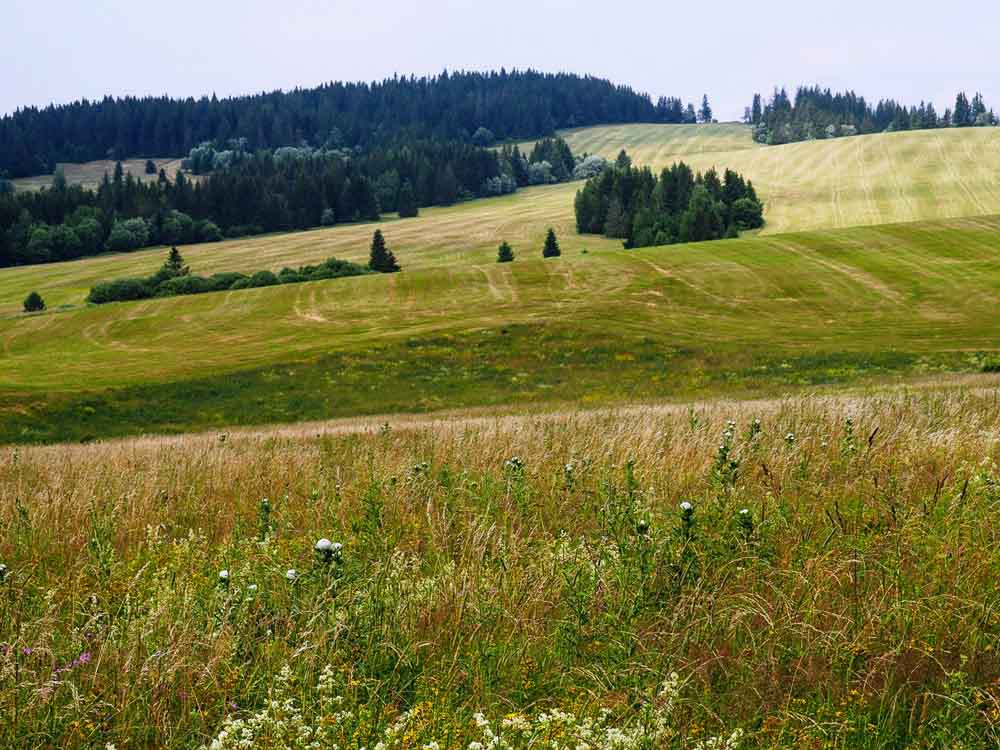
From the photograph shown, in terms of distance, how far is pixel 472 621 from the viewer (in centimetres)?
439

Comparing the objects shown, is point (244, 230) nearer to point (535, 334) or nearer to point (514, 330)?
point (514, 330)

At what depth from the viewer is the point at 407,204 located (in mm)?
177500

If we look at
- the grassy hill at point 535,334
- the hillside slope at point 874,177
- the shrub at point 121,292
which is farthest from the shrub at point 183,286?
the hillside slope at point 874,177

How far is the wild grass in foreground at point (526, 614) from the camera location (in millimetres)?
3459

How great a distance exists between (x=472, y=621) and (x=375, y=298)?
70.1 m

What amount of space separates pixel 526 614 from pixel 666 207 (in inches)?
5031

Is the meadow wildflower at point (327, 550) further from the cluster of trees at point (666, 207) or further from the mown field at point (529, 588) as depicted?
the cluster of trees at point (666, 207)

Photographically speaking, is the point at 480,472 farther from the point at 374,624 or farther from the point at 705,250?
the point at 705,250

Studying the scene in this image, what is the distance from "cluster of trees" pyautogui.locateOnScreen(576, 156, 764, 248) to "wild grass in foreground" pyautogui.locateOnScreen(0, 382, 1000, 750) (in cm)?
10928

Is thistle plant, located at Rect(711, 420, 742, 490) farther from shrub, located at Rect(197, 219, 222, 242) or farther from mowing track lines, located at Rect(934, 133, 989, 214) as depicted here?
shrub, located at Rect(197, 219, 222, 242)

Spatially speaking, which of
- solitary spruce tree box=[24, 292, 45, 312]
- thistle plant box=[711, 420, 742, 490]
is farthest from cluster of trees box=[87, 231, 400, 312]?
thistle plant box=[711, 420, 742, 490]

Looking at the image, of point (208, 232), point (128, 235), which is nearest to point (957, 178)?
point (208, 232)

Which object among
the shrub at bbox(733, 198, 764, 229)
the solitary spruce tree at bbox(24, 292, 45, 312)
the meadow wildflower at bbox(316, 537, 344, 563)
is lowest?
the solitary spruce tree at bbox(24, 292, 45, 312)

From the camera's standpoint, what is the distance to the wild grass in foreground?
11.3 ft
